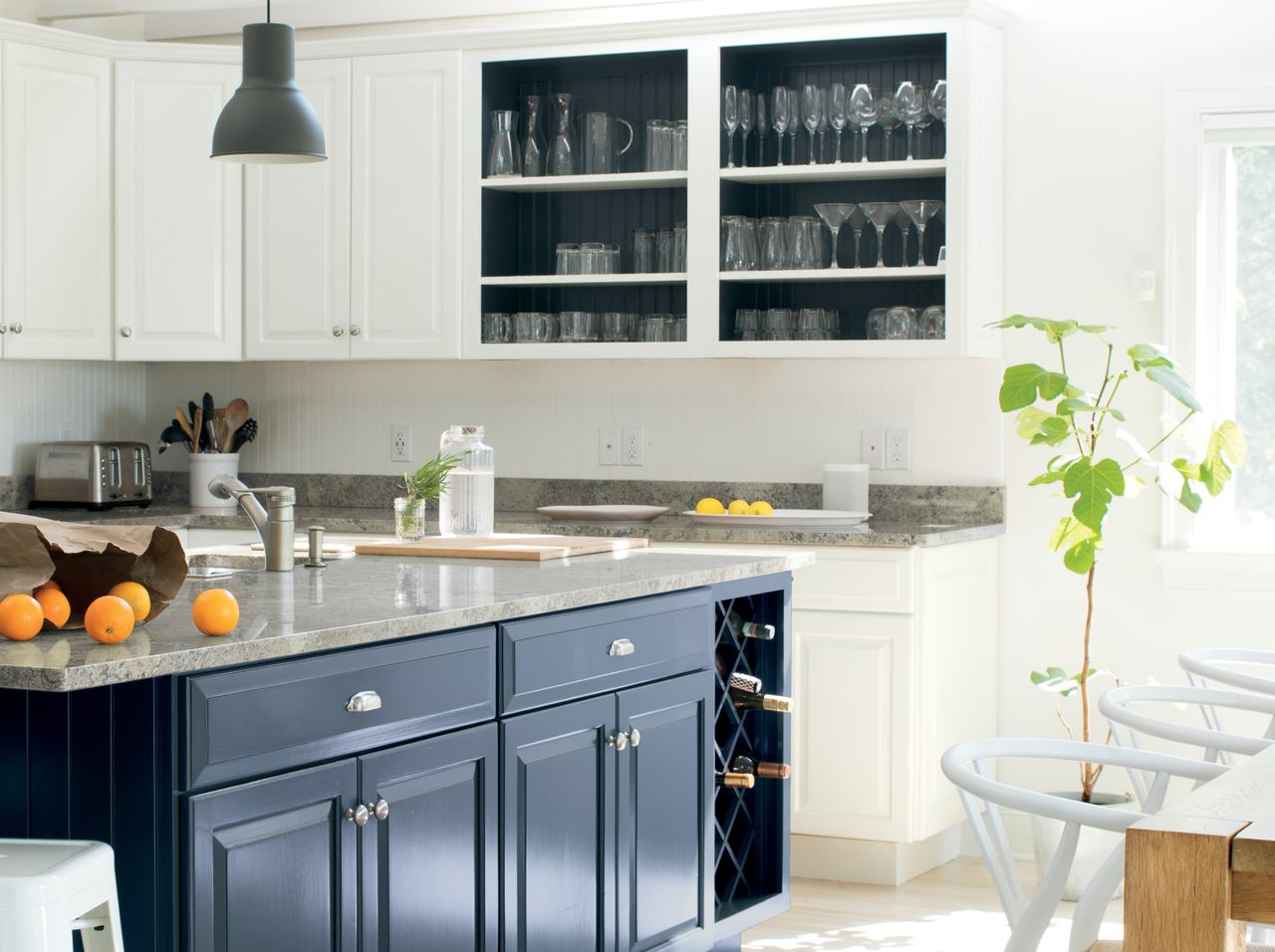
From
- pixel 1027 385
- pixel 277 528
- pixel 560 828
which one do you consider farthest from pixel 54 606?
pixel 1027 385

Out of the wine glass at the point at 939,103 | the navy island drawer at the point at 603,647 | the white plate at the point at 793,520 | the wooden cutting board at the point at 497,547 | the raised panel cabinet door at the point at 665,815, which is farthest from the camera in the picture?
the wine glass at the point at 939,103

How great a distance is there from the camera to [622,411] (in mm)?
4930

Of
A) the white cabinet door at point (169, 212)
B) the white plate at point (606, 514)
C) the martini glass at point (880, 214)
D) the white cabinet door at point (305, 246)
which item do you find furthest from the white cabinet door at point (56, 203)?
the martini glass at point (880, 214)

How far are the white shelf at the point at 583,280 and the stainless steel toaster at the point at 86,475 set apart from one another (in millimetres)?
1246

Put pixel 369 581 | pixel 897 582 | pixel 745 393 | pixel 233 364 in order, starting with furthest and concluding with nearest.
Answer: pixel 233 364 < pixel 745 393 < pixel 897 582 < pixel 369 581

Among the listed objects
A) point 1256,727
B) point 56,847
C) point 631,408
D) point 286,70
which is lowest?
point 1256,727

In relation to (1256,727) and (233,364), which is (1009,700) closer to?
(1256,727)

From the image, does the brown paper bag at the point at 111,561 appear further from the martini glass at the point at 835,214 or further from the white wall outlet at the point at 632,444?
the white wall outlet at the point at 632,444

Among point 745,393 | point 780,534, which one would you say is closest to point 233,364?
point 745,393

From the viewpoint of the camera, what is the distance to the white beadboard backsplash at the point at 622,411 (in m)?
4.58

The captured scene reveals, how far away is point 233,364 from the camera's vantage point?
17.5 ft

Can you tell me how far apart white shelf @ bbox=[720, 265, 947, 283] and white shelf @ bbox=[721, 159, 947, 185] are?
0.26 metres

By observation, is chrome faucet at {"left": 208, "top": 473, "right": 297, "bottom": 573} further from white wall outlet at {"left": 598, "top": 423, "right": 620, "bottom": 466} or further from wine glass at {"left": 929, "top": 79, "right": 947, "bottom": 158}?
wine glass at {"left": 929, "top": 79, "right": 947, "bottom": 158}

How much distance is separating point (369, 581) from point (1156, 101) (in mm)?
2701
